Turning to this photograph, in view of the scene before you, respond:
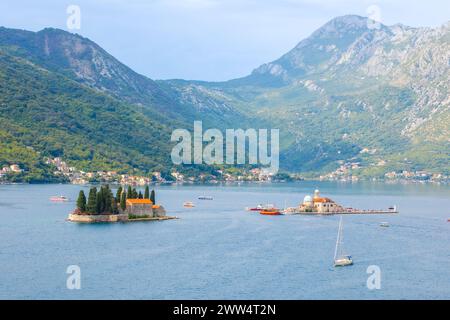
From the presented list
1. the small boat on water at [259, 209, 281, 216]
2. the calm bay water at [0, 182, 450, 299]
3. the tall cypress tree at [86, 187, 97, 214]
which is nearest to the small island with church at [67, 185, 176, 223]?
the tall cypress tree at [86, 187, 97, 214]

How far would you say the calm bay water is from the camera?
59.5 m

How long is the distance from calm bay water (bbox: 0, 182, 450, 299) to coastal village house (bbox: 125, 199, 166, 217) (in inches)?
148

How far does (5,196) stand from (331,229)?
66180 mm

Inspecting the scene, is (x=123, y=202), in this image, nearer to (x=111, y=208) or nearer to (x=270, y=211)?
(x=111, y=208)

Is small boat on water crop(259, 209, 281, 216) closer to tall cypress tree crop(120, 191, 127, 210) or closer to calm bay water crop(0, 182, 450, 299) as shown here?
calm bay water crop(0, 182, 450, 299)

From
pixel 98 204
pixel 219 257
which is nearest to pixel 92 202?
pixel 98 204

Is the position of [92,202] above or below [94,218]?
above

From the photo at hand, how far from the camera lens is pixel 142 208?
348 ft

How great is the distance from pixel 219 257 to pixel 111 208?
31.1 meters

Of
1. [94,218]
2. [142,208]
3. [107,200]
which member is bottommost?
[94,218]

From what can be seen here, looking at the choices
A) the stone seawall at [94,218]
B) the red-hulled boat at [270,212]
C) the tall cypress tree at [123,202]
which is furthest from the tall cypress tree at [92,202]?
the red-hulled boat at [270,212]

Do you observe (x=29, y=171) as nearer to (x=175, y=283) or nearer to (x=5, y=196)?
(x=5, y=196)

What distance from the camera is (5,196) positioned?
143125 mm
